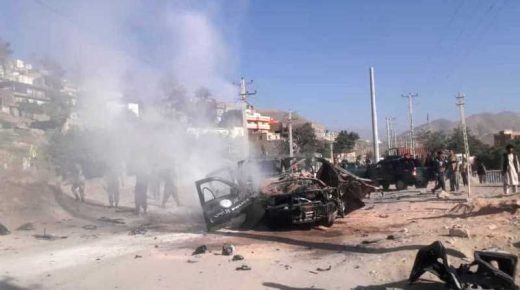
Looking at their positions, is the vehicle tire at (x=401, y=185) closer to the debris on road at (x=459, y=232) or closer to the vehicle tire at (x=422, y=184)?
the vehicle tire at (x=422, y=184)

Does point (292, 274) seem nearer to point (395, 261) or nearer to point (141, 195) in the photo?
point (395, 261)

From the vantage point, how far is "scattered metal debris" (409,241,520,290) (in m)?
6.14

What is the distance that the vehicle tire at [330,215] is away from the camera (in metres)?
12.2

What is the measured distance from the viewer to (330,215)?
12305 mm

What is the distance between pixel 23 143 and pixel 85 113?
139 inches

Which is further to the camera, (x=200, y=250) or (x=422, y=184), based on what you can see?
(x=422, y=184)

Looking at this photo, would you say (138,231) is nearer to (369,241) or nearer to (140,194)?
(140,194)

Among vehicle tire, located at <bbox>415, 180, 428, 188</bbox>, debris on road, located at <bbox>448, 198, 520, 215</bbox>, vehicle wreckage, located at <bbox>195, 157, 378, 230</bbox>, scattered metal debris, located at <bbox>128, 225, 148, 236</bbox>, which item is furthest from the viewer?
vehicle tire, located at <bbox>415, 180, 428, 188</bbox>

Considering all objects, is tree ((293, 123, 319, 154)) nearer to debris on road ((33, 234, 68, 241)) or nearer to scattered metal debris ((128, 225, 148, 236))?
scattered metal debris ((128, 225, 148, 236))

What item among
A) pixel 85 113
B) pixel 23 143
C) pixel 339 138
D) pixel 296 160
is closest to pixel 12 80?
pixel 23 143

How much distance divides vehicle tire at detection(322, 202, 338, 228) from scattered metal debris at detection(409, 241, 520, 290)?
5613mm

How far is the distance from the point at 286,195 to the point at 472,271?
5.76 m

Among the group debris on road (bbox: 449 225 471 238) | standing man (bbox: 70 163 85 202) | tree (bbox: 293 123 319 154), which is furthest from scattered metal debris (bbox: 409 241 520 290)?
tree (bbox: 293 123 319 154)

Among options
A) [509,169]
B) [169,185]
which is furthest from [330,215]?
[169,185]
